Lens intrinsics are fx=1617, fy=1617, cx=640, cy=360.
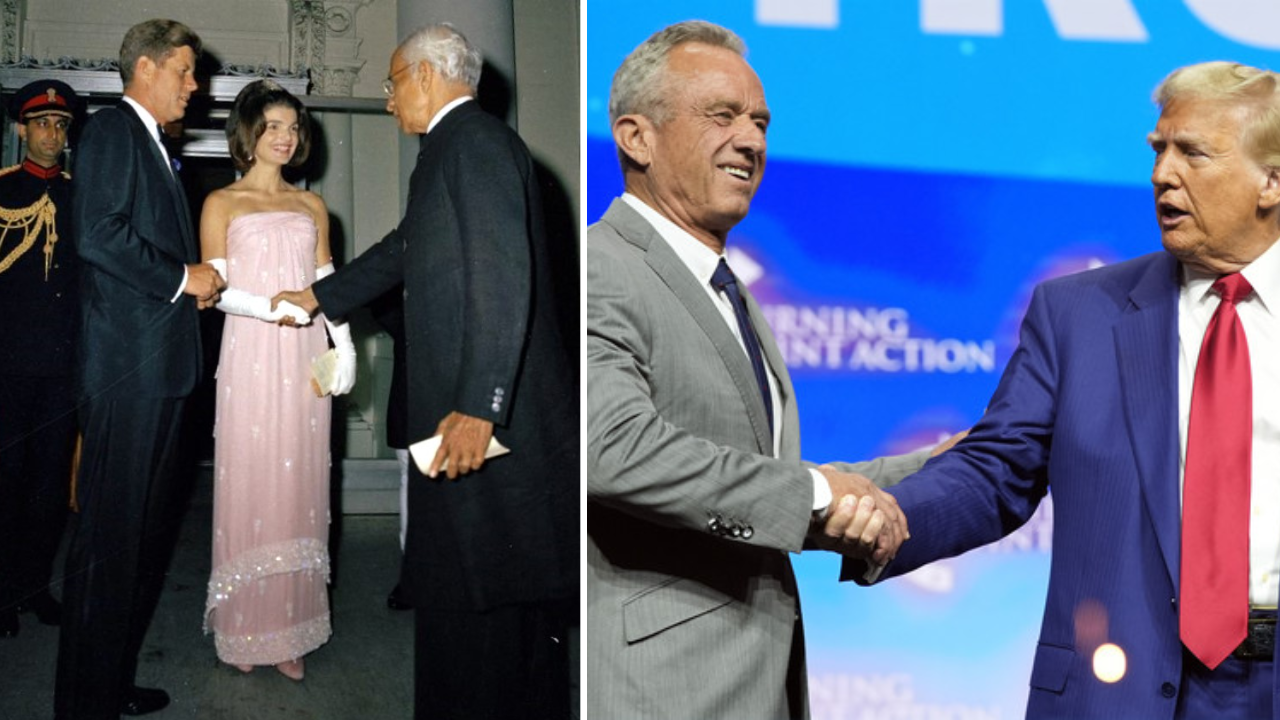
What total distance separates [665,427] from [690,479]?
0.11m

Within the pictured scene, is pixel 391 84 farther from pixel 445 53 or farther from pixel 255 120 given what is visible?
pixel 255 120

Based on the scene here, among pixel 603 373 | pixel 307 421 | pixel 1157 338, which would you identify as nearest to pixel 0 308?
pixel 307 421

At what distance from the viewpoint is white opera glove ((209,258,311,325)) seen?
9.88 ft

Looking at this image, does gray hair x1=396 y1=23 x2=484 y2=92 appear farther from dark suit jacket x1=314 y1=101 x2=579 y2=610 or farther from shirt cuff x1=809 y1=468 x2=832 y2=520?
shirt cuff x1=809 y1=468 x2=832 y2=520

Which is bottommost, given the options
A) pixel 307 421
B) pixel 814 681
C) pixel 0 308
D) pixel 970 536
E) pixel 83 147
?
pixel 814 681

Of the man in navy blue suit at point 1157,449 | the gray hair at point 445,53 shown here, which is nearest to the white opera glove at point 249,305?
the gray hair at point 445,53

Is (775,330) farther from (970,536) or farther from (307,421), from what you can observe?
(307,421)

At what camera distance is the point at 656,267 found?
3.02 metres

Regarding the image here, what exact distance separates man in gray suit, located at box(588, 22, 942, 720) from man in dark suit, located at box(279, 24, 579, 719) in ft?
0.37

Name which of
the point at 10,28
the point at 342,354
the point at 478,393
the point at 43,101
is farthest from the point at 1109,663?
the point at 10,28

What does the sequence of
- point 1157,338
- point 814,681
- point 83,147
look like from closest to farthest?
point 83,147 → point 1157,338 → point 814,681

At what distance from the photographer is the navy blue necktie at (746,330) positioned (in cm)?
306

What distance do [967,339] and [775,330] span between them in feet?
1.43

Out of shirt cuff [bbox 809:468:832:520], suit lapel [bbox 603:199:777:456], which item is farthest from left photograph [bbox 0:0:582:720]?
shirt cuff [bbox 809:468:832:520]
